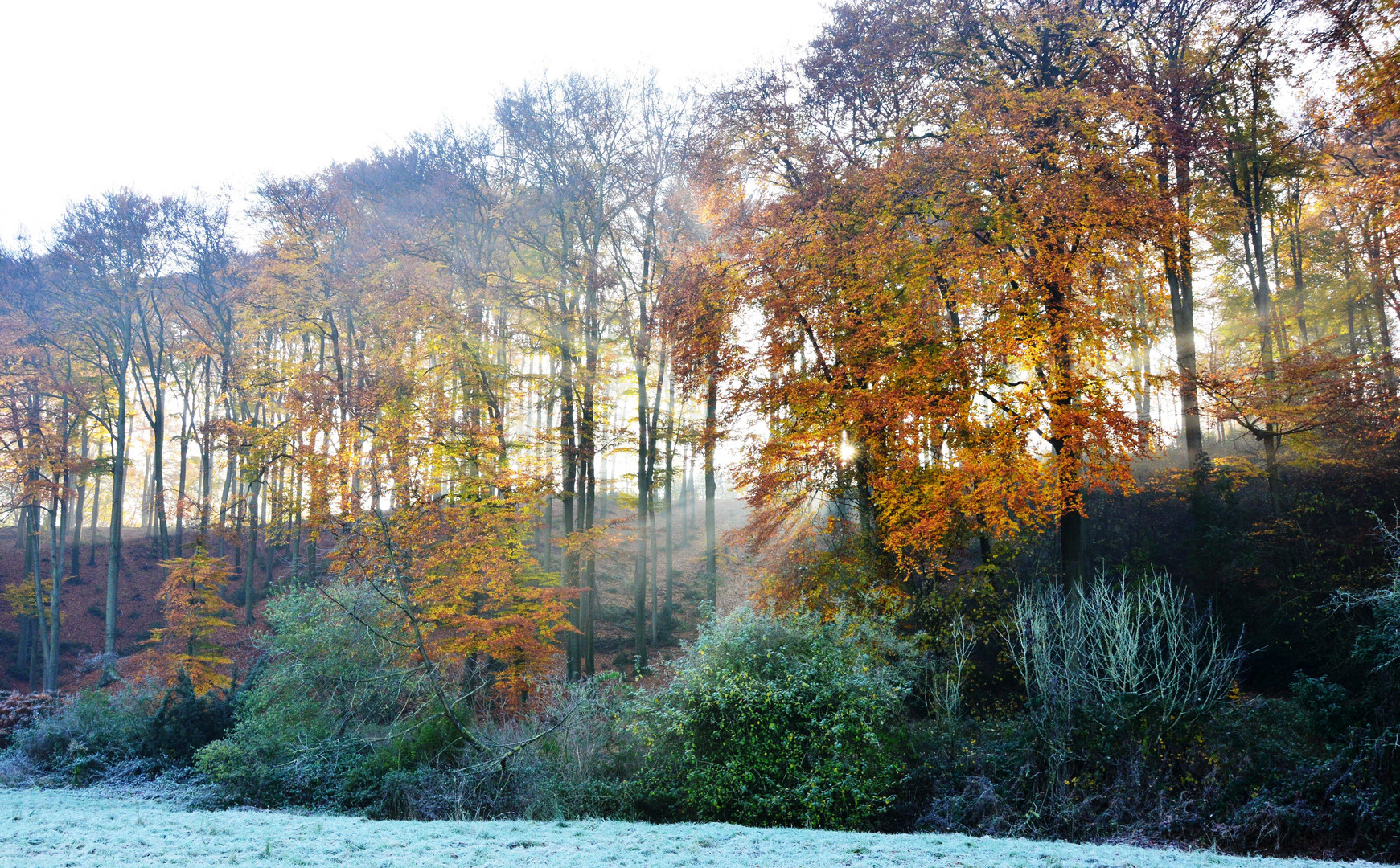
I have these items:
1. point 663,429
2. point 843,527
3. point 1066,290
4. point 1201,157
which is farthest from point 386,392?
point 1201,157

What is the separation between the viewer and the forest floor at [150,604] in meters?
20.2

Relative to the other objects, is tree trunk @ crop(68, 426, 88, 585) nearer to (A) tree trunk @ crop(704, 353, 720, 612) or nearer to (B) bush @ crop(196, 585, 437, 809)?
(B) bush @ crop(196, 585, 437, 809)

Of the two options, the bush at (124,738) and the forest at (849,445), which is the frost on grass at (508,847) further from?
the bush at (124,738)

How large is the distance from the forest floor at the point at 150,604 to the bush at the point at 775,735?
25.6ft

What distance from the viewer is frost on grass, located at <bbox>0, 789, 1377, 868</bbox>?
529 centimetres

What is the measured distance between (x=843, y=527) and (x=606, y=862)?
8.38 metres

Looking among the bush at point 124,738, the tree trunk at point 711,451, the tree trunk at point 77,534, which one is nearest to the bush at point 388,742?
the bush at point 124,738

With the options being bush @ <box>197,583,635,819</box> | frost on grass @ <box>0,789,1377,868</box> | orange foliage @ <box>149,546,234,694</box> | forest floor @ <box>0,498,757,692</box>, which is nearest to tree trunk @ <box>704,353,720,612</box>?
forest floor @ <box>0,498,757,692</box>

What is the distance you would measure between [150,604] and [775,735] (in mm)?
26710

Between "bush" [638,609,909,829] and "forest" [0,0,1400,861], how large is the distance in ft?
0.20

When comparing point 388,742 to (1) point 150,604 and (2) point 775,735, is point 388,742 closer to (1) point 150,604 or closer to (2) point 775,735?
(2) point 775,735

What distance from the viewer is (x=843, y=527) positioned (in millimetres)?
12969

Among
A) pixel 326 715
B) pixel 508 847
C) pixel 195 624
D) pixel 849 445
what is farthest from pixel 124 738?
pixel 849 445

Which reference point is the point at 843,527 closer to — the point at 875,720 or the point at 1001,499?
the point at 1001,499
